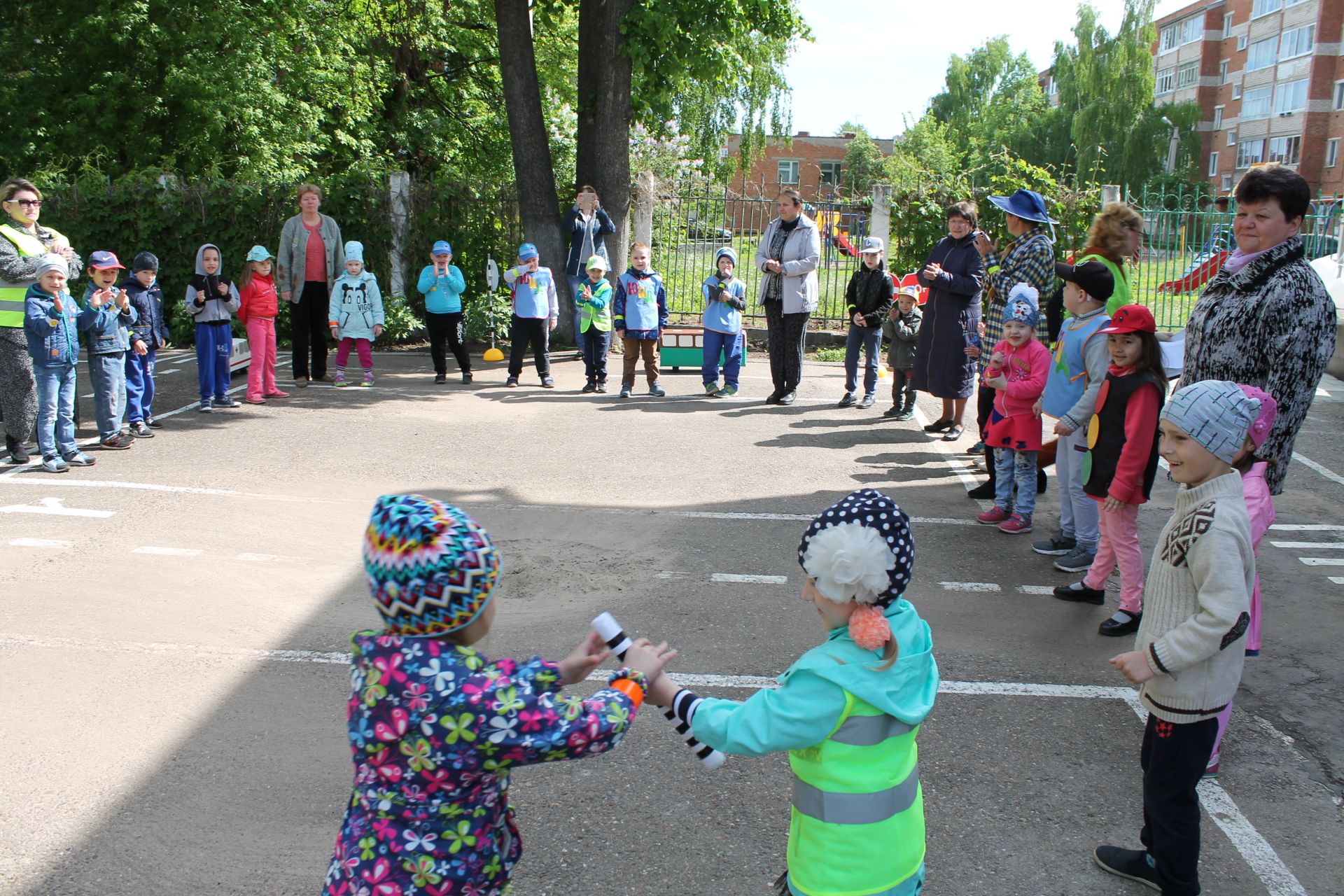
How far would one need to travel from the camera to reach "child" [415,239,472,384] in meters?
12.7

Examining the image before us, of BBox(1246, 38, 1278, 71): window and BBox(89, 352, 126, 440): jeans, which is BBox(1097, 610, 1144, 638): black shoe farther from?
BBox(1246, 38, 1278, 71): window

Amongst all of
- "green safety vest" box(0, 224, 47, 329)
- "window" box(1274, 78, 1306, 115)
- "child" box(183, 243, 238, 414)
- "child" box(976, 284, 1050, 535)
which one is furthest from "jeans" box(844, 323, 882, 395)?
"window" box(1274, 78, 1306, 115)

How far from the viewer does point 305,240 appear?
12.5 m

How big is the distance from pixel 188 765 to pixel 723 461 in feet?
19.1

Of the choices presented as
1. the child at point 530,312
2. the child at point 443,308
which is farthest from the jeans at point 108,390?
the child at point 530,312

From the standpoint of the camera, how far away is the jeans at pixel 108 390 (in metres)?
9.08

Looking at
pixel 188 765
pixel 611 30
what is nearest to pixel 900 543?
pixel 188 765

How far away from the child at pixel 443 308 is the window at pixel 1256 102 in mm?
61838

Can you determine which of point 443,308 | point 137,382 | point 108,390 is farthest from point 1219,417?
point 443,308

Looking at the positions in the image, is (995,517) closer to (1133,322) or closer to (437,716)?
(1133,322)

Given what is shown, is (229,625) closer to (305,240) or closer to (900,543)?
(900,543)

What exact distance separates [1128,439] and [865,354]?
6.49 m

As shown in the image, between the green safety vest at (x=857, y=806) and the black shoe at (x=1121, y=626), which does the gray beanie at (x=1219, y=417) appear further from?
the black shoe at (x=1121, y=626)

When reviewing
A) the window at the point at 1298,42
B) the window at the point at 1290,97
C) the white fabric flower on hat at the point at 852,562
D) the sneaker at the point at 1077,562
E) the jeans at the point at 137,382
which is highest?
the window at the point at 1298,42
